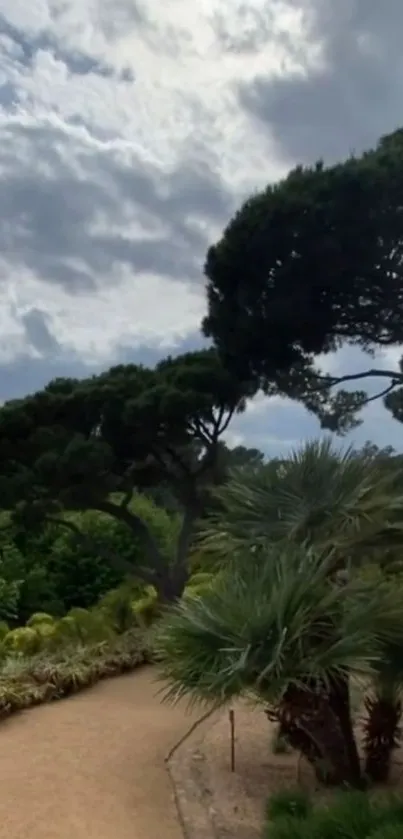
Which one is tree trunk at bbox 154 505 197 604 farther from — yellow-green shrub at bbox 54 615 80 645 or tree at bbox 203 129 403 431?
tree at bbox 203 129 403 431

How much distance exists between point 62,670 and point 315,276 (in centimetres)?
454

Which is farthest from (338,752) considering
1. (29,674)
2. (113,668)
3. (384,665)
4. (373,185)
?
(373,185)

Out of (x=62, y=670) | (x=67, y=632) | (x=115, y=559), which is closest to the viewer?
(x=62, y=670)

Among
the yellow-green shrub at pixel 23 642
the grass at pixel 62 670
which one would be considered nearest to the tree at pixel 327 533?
the grass at pixel 62 670

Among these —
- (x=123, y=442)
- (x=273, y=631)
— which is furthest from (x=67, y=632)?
(x=273, y=631)

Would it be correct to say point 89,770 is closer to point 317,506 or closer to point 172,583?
point 317,506

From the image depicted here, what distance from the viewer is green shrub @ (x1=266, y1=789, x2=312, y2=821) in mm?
4289

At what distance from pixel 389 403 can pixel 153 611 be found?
4.27m

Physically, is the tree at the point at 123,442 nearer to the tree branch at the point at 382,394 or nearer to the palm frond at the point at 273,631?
the tree branch at the point at 382,394

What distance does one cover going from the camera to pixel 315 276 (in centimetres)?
911

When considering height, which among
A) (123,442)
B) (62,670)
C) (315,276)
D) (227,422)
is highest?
(315,276)

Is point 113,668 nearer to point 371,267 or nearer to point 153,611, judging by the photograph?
point 153,611

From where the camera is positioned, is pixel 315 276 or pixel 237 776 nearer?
pixel 237 776

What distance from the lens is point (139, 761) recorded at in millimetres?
6105
